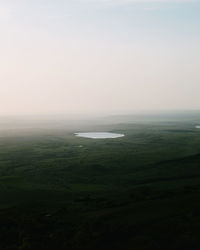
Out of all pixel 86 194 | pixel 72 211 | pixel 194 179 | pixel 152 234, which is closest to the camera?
pixel 152 234

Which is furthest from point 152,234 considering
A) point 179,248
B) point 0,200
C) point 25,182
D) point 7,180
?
point 7,180

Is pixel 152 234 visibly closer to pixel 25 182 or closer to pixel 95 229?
pixel 95 229

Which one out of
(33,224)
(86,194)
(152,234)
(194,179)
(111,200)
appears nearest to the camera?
(152,234)

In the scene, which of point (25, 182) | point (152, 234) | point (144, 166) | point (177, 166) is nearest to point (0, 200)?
point (25, 182)

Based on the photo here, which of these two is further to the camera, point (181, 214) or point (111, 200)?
point (111, 200)

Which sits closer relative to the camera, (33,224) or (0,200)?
(33,224)

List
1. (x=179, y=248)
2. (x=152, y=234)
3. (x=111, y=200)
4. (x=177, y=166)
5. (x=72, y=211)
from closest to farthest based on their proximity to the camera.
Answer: (x=179, y=248) < (x=152, y=234) < (x=72, y=211) < (x=111, y=200) < (x=177, y=166)

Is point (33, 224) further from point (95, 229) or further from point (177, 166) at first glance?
point (177, 166)

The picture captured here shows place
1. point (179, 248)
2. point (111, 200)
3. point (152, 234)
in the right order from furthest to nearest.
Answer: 1. point (111, 200)
2. point (152, 234)
3. point (179, 248)
